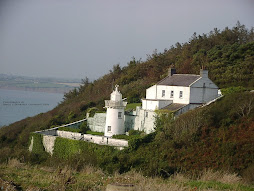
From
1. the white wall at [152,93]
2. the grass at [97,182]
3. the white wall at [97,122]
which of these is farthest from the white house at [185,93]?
the grass at [97,182]

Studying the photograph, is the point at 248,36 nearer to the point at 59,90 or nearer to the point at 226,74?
the point at 226,74

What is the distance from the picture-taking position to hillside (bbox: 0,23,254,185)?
989 inches

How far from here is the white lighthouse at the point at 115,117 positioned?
35344 mm

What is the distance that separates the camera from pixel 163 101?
114ft

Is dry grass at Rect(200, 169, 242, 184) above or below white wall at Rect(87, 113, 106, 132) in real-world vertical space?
below

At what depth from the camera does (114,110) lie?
35469 mm

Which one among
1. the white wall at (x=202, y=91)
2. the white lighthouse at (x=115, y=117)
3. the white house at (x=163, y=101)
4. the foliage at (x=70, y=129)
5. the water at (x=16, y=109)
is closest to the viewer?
the white house at (x=163, y=101)

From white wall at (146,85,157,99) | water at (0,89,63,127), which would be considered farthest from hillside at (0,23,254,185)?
water at (0,89,63,127)

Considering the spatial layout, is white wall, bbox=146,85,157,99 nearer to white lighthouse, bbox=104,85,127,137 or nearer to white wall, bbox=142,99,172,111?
white wall, bbox=142,99,172,111

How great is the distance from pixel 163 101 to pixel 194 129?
5168mm

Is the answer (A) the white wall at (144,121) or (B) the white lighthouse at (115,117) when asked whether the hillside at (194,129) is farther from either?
(B) the white lighthouse at (115,117)

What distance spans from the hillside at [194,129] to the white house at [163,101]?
1.80 metres

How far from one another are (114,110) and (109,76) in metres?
29.4

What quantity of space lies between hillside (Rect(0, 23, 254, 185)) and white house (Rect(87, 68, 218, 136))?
1798 mm
